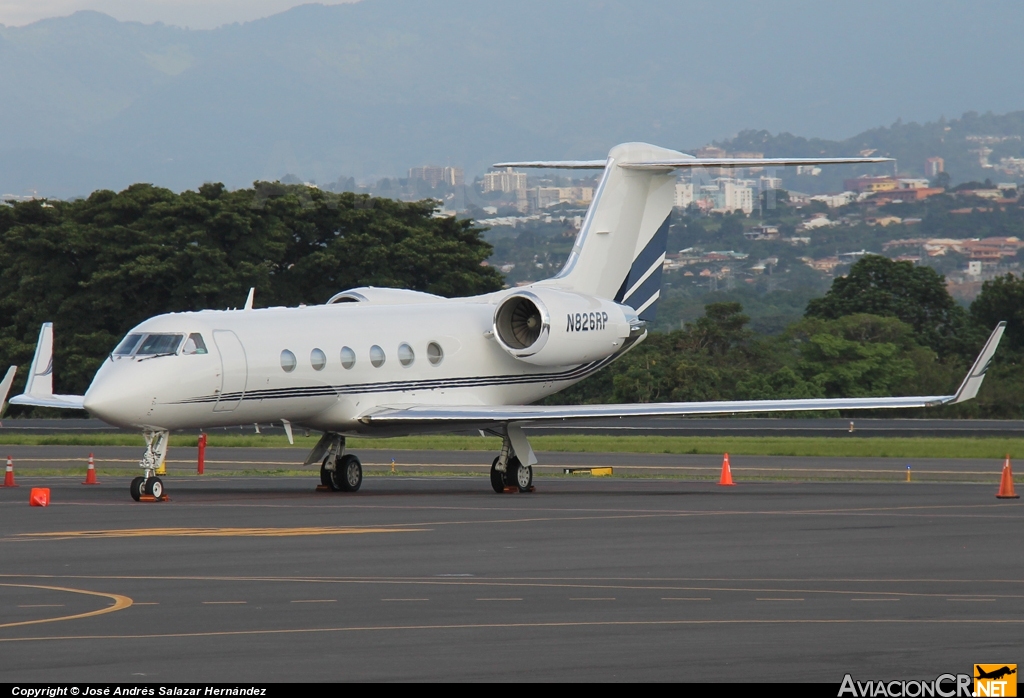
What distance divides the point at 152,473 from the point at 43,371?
544 centimetres

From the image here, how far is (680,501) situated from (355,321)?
6702mm

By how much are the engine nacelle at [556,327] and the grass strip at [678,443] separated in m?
12.1

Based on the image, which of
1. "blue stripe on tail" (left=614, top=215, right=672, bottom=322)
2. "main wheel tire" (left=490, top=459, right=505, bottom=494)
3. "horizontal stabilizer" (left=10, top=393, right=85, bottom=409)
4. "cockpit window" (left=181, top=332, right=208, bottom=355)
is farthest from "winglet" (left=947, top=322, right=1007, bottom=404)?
"horizontal stabilizer" (left=10, top=393, right=85, bottom=409)

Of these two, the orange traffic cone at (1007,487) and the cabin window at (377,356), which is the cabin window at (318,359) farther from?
the orange traffic cone at (1007,487)

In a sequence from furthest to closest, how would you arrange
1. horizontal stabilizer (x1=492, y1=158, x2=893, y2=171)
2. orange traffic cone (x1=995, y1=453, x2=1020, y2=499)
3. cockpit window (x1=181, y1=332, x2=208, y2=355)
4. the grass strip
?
1. the grass strip
2. horizontal stabilizer (x1=492, y1=158, x2=893, y2=171)
3. orange traffic cone (x1=995, y1=453, x2=1020, y2=499)
4. cockpit window (x1=181, y1=332, x2=208, y2=355)

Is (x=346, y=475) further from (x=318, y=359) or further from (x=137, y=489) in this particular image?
(x=137, y=489)

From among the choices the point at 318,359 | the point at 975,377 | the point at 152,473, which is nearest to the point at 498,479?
the point at 318,359

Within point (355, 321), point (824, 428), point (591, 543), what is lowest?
point (824, 428)

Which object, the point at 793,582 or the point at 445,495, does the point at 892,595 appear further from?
the point at 445,495

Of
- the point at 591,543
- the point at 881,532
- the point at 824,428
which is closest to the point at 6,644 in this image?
the point at 591,543

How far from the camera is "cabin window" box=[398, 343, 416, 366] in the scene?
28.9 metres

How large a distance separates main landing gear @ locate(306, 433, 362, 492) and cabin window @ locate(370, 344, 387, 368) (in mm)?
1428

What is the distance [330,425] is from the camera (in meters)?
27.9

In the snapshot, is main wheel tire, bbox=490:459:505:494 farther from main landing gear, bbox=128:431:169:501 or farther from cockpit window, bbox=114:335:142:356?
A: cockpit window, bbox=114:335:142:356
